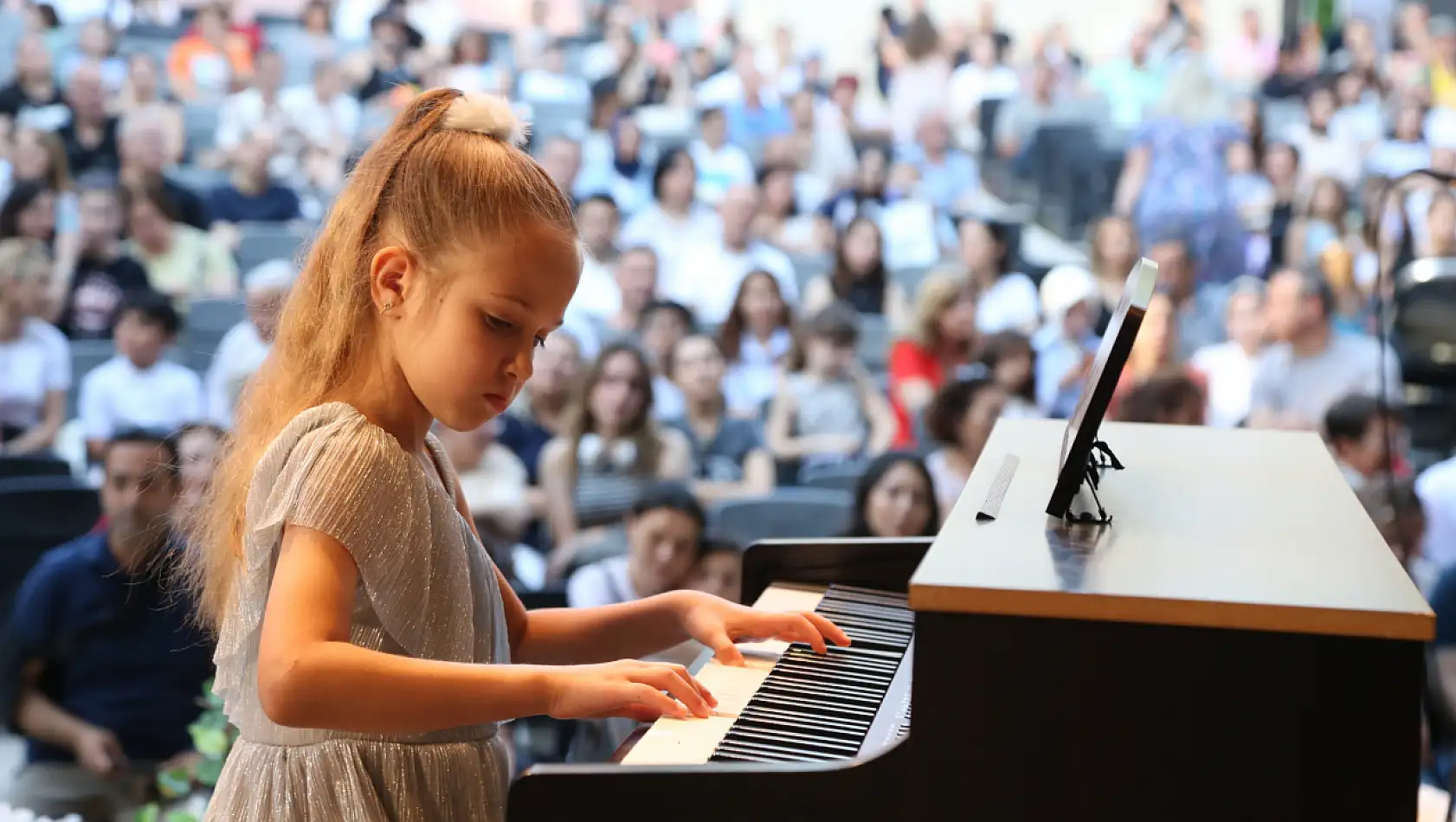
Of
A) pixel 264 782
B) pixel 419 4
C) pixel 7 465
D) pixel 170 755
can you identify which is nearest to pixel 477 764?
pixel 264 782

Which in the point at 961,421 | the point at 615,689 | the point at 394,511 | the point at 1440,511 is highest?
the point at 394,511

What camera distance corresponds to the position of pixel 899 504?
378cm

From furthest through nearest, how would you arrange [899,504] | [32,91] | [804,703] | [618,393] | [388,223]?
[32,91] < [618,393] < [899,504] < [804,703] < [388,223]

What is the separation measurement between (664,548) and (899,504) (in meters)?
0.61

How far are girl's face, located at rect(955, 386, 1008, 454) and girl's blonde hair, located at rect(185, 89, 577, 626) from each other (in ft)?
10.1

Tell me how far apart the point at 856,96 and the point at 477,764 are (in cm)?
704

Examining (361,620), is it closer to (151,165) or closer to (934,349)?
(934,349)

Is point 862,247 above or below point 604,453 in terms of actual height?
above

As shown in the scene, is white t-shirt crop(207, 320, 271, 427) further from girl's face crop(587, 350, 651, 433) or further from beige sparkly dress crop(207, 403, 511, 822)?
beige sparkly dress crop(207, 403, 511, 822)

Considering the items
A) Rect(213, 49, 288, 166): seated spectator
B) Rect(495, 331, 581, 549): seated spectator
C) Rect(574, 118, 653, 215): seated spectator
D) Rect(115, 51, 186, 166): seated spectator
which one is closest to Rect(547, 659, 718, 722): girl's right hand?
Rect(495, 331, 581, 549): seated spectator

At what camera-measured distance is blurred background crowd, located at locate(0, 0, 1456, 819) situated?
3457 millimetres

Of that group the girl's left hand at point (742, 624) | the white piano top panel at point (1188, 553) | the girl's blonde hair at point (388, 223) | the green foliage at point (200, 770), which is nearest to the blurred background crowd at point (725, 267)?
the green foliage at point (200, 770)

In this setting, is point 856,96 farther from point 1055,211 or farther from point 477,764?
point 477,764

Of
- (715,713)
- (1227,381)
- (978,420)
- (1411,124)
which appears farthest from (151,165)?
(1411,124)
